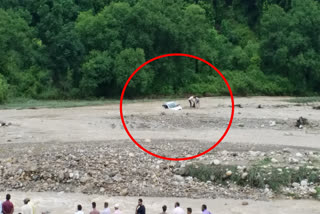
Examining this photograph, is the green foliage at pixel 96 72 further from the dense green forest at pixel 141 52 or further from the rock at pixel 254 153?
the rock at pixel 254 153

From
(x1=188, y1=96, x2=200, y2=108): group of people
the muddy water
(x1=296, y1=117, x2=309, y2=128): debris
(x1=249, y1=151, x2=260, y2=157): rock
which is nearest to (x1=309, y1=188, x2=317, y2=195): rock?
the muddy water

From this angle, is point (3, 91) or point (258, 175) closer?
point (258, 175)

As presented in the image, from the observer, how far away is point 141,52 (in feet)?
148

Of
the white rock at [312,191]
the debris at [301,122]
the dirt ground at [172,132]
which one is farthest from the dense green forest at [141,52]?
the white rock at [312,191]

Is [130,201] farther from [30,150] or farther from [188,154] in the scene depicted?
[30,150]

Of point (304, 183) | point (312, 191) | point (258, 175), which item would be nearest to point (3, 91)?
point (258, 175)

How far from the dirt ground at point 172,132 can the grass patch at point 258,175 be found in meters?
1.18

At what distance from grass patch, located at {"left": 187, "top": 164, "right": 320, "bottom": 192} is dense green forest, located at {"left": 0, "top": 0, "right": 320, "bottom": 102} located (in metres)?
26.7

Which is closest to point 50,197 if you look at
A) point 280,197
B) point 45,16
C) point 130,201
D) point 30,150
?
point 130,201

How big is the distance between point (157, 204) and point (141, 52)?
29822 mm

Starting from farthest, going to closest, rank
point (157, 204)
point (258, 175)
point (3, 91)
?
point (3, 91), point (258, 175), point (157, 204)

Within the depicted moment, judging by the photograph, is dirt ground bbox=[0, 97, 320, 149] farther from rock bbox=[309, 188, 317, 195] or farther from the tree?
the tree

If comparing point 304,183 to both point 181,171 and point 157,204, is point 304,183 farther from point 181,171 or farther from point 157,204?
point 157,204

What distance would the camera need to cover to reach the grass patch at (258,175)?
17781mm
